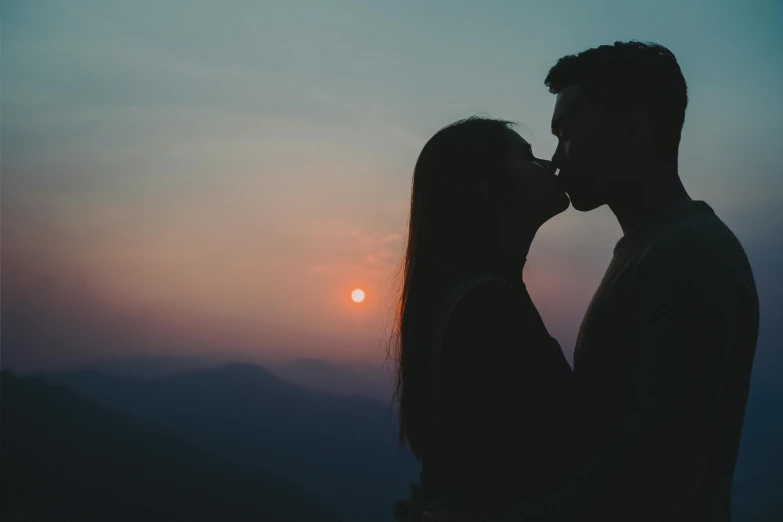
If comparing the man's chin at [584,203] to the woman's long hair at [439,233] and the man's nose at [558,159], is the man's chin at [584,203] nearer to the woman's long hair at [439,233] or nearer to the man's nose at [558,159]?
the man's nose at [558,159]

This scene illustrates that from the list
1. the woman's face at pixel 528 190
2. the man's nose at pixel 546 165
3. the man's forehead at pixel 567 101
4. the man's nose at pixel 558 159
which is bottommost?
the woman's face at pixel 528 190

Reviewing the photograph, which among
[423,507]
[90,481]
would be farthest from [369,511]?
[423,507]

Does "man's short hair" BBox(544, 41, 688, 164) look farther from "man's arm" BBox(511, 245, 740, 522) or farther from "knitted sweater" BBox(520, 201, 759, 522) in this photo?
"man's arm" BBox(511, 245, 740, 522)

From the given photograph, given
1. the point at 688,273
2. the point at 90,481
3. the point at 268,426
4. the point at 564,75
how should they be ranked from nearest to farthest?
the point at 688,273
the point at 564,75
the point at 90,481
the point at 268,426

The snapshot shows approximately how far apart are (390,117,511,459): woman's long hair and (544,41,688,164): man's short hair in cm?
62

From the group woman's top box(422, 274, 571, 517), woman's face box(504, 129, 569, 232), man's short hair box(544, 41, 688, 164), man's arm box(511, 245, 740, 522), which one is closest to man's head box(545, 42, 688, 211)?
man's short hair box(544, 41, 688, 164)

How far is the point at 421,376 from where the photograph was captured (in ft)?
8.26

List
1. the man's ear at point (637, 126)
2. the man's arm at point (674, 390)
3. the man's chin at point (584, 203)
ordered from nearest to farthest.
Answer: the man's arm at point (674, 390), the man's ear at point (637, 126), the man's chin at point (584, 203)

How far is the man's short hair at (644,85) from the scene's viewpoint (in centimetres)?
291

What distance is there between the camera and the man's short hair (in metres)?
2.91

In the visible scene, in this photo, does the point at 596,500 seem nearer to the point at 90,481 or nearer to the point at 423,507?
the point at 423,507

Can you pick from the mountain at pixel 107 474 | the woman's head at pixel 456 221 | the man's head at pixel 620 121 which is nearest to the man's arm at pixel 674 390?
the woman's head at pixel 456 221

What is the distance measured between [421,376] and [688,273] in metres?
1.17

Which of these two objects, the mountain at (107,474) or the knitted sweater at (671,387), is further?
the mountain at (107,474)
